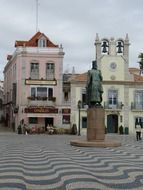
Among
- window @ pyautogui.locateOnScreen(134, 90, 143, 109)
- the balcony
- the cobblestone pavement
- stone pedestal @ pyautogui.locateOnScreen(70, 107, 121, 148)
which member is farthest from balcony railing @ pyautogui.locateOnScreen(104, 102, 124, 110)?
the cobblestone pavement

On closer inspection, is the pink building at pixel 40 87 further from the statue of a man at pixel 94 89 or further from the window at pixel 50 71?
the statue of a man at pixel 94 89

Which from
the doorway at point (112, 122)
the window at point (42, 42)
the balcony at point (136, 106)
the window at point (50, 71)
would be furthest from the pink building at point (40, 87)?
Answer: the balcony at point (136, 106)

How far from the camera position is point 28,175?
419 inches

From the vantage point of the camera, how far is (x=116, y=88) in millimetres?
48781

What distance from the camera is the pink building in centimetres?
4684

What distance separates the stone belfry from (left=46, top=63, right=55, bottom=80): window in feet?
17.4

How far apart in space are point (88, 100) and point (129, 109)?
1008 inches

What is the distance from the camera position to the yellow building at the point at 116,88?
4809cm

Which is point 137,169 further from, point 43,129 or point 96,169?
point 43,129

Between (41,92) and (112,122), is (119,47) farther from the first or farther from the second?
(41,92)

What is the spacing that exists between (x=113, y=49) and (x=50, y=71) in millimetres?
7864

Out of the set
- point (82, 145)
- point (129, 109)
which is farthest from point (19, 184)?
Result: point (129, 109)

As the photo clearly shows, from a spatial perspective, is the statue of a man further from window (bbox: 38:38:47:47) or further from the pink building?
window (bbox: 38:38:47:47)

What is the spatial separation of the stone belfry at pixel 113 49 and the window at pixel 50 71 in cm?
532
